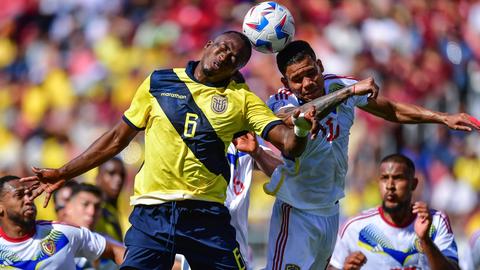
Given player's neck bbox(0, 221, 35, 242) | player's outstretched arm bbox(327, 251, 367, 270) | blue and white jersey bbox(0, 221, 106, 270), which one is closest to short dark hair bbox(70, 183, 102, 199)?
blue and white jersey bbox(0, 221, 106, 270)

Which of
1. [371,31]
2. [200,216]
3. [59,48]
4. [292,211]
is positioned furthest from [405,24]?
[200,216]

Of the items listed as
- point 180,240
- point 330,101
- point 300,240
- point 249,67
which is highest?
point 249,67

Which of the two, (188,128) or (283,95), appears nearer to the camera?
(188,128)

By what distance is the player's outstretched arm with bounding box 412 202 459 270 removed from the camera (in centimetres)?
991

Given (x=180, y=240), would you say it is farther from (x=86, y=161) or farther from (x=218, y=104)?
(x=218, y=104)

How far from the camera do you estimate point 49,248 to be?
10.3 meters

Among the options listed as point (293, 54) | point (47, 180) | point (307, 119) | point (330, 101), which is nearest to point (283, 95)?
point (293, 54)

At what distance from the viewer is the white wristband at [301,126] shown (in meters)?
8.38

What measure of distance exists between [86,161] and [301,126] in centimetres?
165

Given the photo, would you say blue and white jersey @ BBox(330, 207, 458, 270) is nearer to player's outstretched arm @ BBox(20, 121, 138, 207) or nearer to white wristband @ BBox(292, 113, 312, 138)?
white wristband @ BBox(292, 113, 312, 138)

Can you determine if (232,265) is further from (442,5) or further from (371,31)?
(442,5)

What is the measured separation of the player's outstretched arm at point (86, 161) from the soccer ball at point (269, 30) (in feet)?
4.28

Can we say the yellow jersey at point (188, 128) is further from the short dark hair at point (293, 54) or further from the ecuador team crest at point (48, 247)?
the ecuador team crest at point (48, 247)

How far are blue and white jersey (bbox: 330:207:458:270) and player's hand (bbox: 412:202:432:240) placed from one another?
84 centimetres
